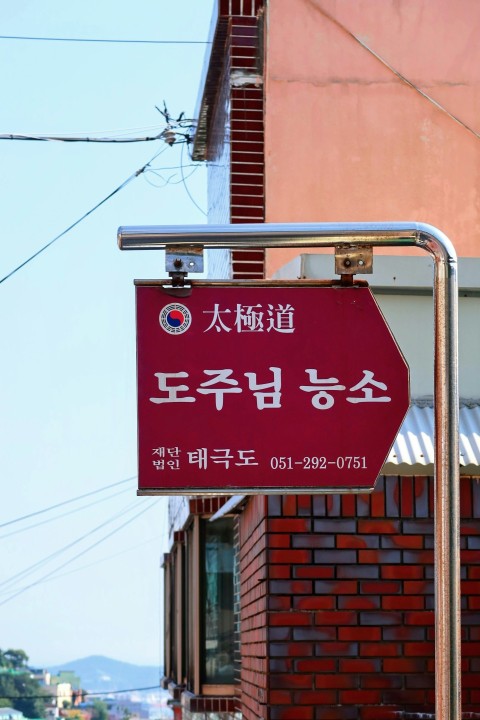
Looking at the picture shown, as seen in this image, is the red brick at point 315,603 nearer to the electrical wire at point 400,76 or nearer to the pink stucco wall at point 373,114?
the pink stucco wall at point 373,114

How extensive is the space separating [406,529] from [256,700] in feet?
5.12

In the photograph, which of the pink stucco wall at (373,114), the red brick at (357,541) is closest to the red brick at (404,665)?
the red brick at (357,541)

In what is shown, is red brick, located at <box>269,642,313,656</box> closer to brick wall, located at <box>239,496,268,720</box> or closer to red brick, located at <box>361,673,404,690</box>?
brick wall, located at <box>239,496,268,720</box>

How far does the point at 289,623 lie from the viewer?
7.45 meters

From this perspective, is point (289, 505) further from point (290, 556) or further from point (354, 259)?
point (354, 259)

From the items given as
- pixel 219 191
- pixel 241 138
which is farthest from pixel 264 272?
pixel 219 191

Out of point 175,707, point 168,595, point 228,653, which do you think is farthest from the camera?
point 168,595

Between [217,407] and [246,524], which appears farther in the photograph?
[246,524]

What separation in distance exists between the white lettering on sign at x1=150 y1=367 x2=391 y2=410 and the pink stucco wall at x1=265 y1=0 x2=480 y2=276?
6.66 metres

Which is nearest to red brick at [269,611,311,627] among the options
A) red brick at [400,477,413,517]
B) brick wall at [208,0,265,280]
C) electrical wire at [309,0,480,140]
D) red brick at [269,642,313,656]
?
red brick at [269,642,313,656]

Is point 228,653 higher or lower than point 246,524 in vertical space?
lower

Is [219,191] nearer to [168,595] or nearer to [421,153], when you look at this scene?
[421,153]

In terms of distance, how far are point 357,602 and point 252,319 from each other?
11.0 ft

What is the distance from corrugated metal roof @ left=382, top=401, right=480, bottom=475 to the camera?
7.12 metres
